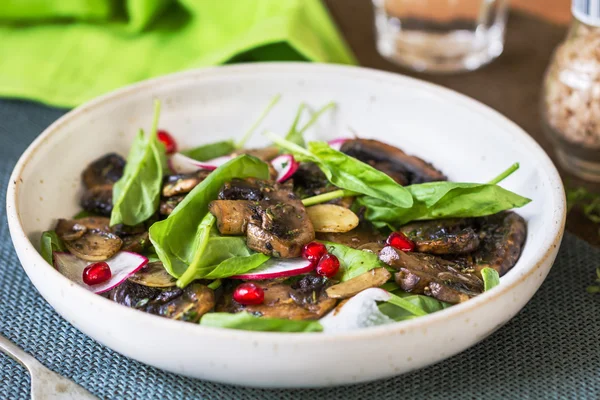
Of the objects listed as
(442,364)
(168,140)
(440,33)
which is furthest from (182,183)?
(440,33)

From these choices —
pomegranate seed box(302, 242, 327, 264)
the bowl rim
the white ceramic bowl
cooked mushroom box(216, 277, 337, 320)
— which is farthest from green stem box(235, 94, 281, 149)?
cooked mushroom box(216, 277, 337, 320)

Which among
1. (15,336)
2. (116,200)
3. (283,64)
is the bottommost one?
(15,336)

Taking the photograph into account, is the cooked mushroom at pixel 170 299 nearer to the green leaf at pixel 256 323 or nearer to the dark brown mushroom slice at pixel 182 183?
the green leaf at pixel 256 323

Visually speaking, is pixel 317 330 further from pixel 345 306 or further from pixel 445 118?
pixel 445 118

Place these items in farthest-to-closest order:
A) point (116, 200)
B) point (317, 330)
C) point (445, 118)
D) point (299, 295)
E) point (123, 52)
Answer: point (123, 52) → point (445, 118) → point (116, 200) → point (299, 295) → point (317, 330)

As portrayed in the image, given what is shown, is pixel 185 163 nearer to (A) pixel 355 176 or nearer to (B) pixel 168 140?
(B) pixel 168 140

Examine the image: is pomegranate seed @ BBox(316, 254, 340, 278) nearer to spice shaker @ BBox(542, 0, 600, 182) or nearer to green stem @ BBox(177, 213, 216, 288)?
green stem @ BBox(177, 213, 216, 288)

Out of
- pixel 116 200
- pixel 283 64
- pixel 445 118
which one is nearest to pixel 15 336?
pixel 116 200
